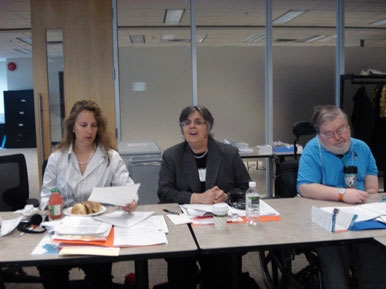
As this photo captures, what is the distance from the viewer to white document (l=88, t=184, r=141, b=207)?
5.49ft

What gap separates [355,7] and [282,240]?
561cm

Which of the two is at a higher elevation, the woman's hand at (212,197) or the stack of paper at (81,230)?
the woman's hand at (212,197)

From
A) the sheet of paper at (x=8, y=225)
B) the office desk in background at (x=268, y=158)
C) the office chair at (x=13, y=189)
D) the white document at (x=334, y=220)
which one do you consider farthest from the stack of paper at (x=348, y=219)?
the office desk in background at (x=268, y=158)

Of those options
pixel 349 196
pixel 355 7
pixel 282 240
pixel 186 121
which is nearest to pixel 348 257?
pixel 349 196

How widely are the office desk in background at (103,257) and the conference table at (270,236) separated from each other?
7cm

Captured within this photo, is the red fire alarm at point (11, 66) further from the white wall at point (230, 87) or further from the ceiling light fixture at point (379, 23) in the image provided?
the ceiling light fixture at point (379, 23)

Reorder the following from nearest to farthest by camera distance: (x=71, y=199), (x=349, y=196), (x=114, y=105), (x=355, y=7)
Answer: (x=349, y=196)
(x=71, y=199)
(x=114, y=105)
(x=355, y=7)

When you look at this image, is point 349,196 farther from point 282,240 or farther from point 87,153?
point 87,153

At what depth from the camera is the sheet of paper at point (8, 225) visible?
164 centimetres

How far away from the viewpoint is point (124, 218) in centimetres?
182

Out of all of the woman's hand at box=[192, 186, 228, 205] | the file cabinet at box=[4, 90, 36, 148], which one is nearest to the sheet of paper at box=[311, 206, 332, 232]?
the woman's hand at box=[192, 186, 228, 205]

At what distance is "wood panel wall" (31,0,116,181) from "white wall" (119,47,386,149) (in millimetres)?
285

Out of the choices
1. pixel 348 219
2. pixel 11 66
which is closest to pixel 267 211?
pixel 348 219

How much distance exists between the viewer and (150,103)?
4809 mm
